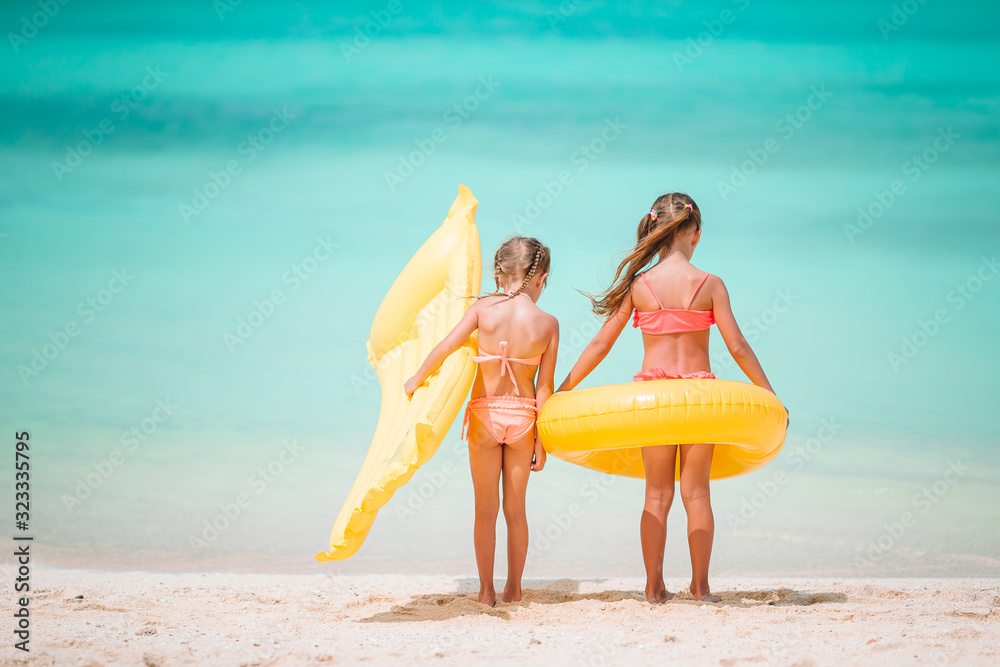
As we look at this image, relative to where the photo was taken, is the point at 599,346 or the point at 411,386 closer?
the point at 411,386

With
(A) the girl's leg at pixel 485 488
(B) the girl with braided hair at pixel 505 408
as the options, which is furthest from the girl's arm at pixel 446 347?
(A) the girl's leg at pixel 485 488

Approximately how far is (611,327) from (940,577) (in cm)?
321

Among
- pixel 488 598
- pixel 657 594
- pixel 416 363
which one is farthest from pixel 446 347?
pixel 657 594

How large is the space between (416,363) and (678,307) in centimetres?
138

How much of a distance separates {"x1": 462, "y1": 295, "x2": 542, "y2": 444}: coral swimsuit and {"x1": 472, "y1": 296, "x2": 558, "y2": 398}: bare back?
0.07 ft

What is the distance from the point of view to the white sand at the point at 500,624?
302 cm

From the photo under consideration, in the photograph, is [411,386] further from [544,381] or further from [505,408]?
[544,381]

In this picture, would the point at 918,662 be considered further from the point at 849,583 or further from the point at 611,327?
the point at 849,583

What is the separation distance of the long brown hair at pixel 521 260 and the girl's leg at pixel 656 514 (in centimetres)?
105

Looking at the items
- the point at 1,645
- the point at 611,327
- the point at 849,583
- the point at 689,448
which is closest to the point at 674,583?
the point at 849,583

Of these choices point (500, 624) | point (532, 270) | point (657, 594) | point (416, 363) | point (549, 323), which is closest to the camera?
point (500, 624)

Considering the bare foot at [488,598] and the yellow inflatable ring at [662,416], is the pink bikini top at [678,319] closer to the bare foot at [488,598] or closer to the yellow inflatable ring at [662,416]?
the yellow inflatable ring at [662,416]

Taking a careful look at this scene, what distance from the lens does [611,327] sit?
4332 millimetres

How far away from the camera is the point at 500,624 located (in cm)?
367
